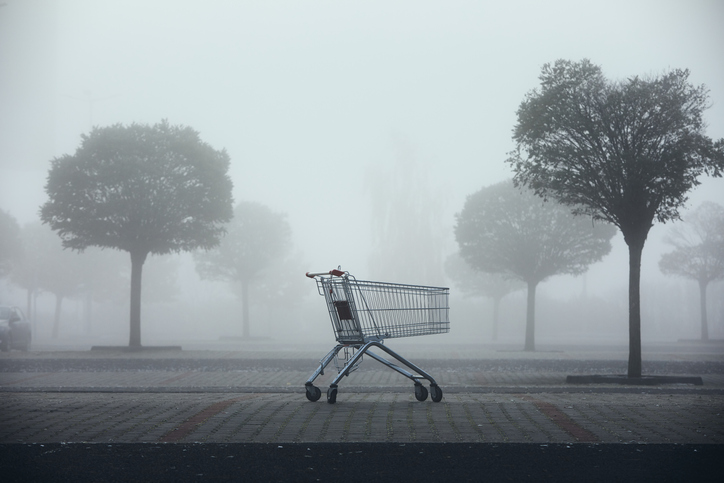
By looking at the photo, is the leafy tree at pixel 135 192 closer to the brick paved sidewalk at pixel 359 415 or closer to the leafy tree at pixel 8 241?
the brick paved sidewalk at pixel 359 415

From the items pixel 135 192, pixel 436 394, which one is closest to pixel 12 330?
pixel 135 192

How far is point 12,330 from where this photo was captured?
25.7 meters

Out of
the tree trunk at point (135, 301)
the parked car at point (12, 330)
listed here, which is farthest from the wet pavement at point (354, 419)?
the parked car at point (12, 330)

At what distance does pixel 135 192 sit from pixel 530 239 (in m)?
15.2

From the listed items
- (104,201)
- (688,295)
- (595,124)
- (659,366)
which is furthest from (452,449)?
(688,295)

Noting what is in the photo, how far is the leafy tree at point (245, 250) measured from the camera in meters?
43.6

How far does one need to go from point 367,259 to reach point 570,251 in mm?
22760

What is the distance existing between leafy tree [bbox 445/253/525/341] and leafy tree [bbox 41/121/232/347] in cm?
1836

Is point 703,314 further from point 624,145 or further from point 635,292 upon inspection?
point 624,145

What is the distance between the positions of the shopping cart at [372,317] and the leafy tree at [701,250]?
33818 mm

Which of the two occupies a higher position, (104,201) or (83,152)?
(83,152)

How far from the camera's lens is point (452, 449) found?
6039mm

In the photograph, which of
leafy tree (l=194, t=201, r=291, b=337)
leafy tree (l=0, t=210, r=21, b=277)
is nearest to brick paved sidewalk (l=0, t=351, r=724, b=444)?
leafy tree (l=194, t=201, r=291, b=337)

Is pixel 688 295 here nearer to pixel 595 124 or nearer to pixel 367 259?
pixel 367 259
